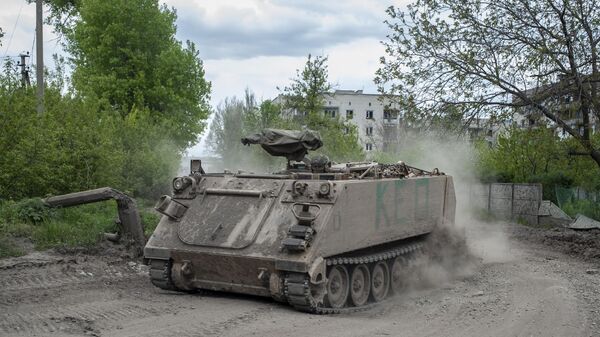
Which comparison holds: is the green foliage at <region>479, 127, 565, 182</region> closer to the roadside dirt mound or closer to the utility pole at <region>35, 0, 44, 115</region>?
the roadside dirt mound

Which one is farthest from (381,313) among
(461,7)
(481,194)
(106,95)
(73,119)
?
(106,95)

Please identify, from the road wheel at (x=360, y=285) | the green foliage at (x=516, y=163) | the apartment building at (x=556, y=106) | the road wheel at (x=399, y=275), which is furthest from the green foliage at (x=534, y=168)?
the road wheel at (x=360, y=285)

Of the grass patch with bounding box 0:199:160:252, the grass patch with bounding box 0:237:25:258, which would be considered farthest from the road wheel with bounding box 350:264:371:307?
the grass patch with bounding box 0:237:25:258

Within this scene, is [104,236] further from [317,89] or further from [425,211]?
[317,89]

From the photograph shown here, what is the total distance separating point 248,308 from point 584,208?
57.1 feet

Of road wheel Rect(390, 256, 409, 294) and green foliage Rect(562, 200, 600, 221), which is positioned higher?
green foliage Rect(562, 200, 600, 221)

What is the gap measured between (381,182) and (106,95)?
20.1m

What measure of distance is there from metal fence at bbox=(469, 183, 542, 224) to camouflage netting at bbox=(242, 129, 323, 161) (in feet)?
47.3

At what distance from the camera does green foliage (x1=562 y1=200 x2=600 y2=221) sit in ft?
75.4

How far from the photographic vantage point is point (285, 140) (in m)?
11.6

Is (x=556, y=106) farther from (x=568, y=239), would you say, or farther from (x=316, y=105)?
(x=316, y=105)

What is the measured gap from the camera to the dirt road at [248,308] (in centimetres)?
803

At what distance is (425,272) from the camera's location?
1240cm

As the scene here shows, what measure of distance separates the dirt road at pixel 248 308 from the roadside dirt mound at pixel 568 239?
13.4ft
